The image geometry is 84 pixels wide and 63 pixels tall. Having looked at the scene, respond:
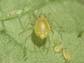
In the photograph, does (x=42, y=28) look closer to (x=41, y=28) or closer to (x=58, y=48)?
(x=41, y=28)

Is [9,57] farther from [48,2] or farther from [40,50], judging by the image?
[48,2]

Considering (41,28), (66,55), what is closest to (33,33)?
(41,28)

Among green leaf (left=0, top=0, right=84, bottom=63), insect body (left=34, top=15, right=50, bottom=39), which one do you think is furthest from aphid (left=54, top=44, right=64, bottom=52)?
insect body (left=34, top=15, right=50, bottom=39)

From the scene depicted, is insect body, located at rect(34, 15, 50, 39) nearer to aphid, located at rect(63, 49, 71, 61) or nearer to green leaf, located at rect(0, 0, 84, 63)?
green leaf, located at rect(0, 0, 84, 63)

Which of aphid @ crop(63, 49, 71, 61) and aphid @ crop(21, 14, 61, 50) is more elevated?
aphid @ crop(21, 14, 61, 50)

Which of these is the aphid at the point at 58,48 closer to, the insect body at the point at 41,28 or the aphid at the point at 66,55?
the aphid at the point at 66,55
